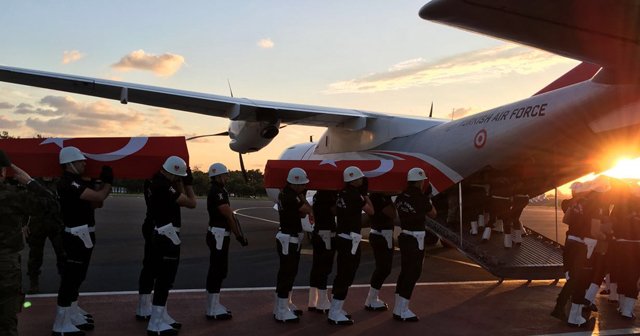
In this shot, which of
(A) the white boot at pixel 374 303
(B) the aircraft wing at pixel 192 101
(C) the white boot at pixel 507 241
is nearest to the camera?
(A) the white boot at pixel 374 303

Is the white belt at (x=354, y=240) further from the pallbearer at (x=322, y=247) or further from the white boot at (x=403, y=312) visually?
the white boot at (x=403, y=312)

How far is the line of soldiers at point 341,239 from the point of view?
693cm

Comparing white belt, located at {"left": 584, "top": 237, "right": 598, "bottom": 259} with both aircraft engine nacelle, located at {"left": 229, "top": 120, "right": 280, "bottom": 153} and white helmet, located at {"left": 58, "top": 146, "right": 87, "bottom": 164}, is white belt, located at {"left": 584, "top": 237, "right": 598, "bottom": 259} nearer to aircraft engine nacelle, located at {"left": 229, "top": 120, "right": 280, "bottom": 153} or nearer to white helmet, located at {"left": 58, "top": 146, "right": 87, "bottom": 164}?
white helmet, located at {"left": 58, "top": 146, "right": 87, "bottom": 164}

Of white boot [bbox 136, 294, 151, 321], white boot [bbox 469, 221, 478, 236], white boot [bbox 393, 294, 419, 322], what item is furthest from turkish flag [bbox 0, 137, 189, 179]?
white boot [bbox 469, 221, 478, 236]

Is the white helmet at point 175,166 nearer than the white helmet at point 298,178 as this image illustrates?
Yes

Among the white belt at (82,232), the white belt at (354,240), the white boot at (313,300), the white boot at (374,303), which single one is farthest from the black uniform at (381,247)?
the white belt at (82,232)

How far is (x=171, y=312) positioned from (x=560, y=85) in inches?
349

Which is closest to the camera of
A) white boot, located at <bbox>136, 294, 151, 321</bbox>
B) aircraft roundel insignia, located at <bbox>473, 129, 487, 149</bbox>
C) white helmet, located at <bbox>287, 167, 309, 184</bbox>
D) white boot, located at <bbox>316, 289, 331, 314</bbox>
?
white boot, located at <bbox>136, 294, 151, 321</bbox>

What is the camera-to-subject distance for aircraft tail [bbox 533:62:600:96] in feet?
32.2

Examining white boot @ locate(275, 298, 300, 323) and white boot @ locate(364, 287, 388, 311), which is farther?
white boot @ locate(364, 287, 388, 311)

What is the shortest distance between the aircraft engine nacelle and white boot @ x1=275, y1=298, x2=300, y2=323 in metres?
→ 8.62

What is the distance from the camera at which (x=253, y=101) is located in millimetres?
14516

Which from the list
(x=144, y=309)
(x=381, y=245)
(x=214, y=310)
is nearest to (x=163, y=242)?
(x=144, y=309)

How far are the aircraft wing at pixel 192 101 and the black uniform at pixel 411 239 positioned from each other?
26.1ft
